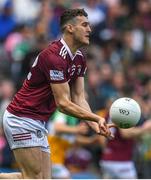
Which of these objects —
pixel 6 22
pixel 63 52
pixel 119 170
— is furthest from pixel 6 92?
pixel 63 52

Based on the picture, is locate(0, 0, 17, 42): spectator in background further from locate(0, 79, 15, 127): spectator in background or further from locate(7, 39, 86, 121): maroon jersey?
locate(7, 39, 86, 121): maroon jersey

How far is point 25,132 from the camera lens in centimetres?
1048

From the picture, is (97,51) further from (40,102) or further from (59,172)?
(40,102)

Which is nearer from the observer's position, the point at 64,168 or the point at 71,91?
the point at 71,91

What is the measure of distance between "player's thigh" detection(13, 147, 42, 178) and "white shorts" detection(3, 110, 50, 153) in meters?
0.06

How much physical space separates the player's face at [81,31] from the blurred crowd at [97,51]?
4522mm

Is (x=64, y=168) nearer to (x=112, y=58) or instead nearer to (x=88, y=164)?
(x=88, y=164)

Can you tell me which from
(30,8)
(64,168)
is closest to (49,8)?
(30,8)

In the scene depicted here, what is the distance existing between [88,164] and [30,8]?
201 inches

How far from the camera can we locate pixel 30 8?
63.9ft

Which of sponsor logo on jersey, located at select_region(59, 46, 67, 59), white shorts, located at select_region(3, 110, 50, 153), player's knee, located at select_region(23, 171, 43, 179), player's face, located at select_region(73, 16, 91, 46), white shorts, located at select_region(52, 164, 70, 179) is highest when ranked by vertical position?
player's face, located at select_region(73, 16, 91, 46)

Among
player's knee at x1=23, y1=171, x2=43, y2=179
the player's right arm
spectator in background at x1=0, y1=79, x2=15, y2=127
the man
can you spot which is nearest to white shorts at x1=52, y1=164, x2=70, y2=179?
spectator in background at x1=0, y1=79, x2=15, y2=127

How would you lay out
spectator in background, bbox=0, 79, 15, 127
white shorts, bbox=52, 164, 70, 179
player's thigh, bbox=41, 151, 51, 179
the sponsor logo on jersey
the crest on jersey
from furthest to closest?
spectator in background, bbox=0, 79, 15, 127, white shorts, bbox=52, 164, 70, 179, player's thigh, bbox=41, 151, 51, 179, the sponsor logo on jersey, the crest on jersey

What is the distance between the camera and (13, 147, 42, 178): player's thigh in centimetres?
1038
